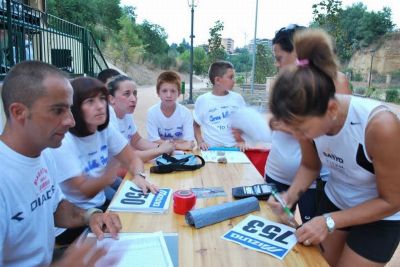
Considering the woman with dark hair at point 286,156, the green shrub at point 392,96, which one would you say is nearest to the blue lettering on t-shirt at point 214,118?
the woman with dark hair at point 286,156

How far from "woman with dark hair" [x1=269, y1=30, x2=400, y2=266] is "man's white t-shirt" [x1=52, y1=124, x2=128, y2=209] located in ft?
3.74

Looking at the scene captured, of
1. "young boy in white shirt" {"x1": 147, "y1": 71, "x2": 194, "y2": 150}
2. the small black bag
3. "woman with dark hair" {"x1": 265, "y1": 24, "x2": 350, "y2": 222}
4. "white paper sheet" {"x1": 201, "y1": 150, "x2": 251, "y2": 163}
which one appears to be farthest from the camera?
"young boy in white shirt" {"x1": 147, "y1": 71, "x2": 194, "y2": 150}

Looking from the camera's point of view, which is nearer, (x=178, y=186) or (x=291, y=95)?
(x=291, y=95)

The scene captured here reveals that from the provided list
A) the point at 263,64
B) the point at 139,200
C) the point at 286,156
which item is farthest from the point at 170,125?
the point at 263,64

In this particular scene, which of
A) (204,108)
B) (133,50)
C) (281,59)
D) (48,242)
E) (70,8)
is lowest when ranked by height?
(48,242)

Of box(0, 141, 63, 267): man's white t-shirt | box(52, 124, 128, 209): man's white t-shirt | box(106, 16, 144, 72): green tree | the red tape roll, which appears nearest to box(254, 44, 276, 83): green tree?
box(52, 124, 128, 209): man's white t-shirt

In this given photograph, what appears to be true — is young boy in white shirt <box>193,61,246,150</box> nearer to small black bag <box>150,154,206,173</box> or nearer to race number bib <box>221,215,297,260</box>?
small black bag <box>150,154,206,173</box>

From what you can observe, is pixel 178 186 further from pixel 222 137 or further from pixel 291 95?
pixel 222 137

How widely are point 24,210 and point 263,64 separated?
1771 cm

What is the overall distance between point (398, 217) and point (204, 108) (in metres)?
2.27

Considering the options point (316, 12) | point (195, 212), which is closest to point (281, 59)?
point (195, 212)

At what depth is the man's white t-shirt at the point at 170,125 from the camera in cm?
349

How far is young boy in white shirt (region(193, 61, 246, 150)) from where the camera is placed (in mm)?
3504

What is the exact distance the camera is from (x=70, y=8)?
33.7m
